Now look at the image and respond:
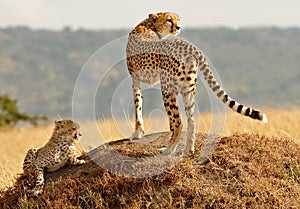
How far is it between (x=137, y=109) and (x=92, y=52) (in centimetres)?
10449

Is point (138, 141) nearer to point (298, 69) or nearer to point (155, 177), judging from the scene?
point (155, 177)

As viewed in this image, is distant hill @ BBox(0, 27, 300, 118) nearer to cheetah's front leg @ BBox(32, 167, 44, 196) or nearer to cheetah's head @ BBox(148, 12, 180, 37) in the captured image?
cheetah's head @ BBox(148, 12, 180, 37)

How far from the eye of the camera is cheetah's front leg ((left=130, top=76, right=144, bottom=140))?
7.25m

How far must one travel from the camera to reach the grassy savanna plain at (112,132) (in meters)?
7.80

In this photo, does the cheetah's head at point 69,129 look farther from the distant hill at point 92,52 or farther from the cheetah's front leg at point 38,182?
the distant hill at point 92,52

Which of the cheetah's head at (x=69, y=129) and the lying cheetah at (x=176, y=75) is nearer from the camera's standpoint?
the lying cheetah at (x=176, y=75)

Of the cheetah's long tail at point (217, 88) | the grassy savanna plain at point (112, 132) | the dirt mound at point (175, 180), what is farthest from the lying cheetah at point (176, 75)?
the grassy savanna plain at point (112, 132)

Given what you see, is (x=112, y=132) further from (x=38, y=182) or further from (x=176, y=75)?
(x=176, y=75)

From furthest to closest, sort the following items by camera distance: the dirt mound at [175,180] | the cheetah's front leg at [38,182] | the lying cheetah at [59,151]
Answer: the lying cheetah at [59,151] < the cheetah's front leg at [38,182] < the dirt mound at [175,180]

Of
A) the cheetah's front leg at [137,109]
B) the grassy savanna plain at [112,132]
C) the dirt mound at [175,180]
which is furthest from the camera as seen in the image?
the grassy savanna plain at [112,132]

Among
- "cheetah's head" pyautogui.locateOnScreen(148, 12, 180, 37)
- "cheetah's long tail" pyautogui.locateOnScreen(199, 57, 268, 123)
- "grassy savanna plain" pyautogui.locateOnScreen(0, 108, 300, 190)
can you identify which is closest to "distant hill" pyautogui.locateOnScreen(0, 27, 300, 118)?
"grassy savanna plain" pyautogui.locateOnScreen(0, 108, 300, 190)

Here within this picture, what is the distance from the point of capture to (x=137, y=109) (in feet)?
24.0

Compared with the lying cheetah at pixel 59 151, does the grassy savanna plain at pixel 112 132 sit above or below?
below

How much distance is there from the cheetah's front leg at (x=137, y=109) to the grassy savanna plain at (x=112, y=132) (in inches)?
11.1
